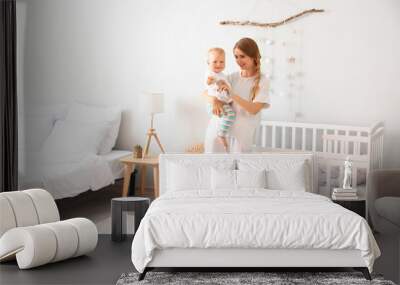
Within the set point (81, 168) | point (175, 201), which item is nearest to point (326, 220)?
point (175, 201)

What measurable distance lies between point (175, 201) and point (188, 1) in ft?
7.76

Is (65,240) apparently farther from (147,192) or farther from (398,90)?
(398,90)

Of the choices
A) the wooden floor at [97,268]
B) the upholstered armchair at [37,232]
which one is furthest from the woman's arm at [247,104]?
the upholstered armchair at [37,232]

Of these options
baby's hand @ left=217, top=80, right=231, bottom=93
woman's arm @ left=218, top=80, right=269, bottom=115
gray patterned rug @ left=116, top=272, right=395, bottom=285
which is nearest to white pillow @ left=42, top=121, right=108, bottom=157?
baby's hand @ left=217, top=80, right=231, bottom=93

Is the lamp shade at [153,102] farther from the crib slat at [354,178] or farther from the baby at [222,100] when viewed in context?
the crib slat at [354,178]

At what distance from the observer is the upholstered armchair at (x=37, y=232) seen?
199 inches

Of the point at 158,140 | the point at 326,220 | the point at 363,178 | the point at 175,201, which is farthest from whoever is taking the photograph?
the point at 158,140

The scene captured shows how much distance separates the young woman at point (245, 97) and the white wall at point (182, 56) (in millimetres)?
703

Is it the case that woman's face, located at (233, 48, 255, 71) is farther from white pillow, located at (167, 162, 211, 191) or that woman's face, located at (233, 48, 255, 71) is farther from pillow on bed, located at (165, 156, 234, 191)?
white pillow, located at (167, 162, 211, 191)

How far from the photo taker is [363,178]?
256 inches

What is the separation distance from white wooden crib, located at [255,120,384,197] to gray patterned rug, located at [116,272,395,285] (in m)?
1.67

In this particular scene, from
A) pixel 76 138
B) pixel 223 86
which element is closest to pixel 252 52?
pixel 223 86

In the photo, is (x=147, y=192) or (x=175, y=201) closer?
(x=175, y=201)

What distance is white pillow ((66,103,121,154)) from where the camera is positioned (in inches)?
269
